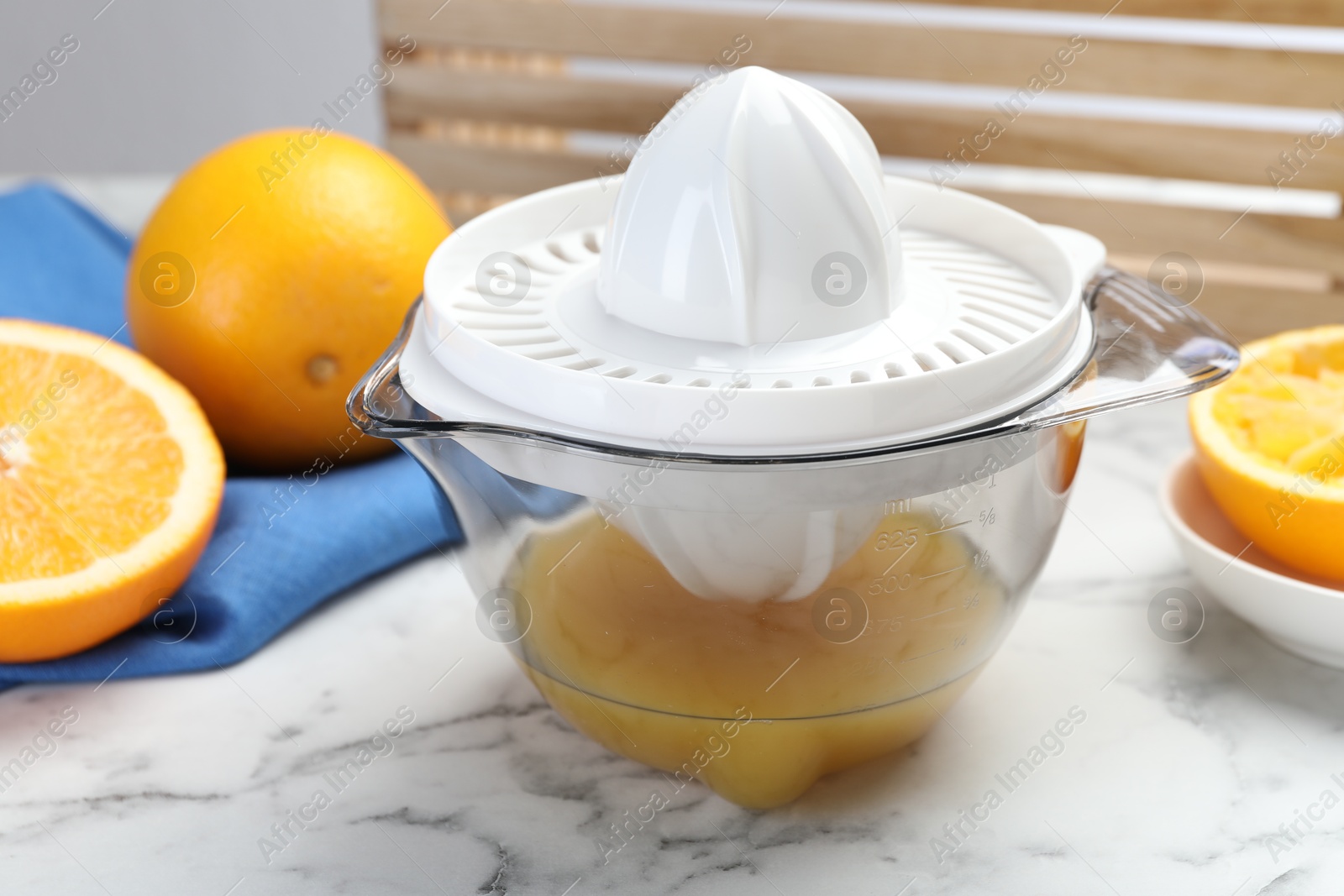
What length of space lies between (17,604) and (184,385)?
0.20 m

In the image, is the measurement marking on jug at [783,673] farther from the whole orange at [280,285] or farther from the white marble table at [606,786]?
the whole orange at [280,285]

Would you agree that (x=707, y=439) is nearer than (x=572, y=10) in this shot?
Yes

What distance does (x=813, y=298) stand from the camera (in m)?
0.48

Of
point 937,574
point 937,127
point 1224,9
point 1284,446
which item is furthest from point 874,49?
point 937,574

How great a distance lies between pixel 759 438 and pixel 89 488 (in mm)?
357

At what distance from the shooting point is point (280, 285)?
26.2 inches

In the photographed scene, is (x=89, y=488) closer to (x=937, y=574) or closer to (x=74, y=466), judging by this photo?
(x=74, y=466)

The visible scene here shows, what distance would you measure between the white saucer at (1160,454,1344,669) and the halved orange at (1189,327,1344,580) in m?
0.01

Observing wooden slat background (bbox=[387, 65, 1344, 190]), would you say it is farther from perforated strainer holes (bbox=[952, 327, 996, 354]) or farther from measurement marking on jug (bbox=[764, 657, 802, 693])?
measurement marking on jug (bbox=[764, 657, 802, 693])

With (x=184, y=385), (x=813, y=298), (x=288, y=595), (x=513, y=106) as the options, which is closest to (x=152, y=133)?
(x=513, y=106)

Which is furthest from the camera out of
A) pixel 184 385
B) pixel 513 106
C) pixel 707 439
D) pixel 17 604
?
pixel 513 106

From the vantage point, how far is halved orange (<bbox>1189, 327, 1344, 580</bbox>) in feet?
1.78

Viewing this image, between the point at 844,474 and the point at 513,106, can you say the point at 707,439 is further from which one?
the point at 513,106

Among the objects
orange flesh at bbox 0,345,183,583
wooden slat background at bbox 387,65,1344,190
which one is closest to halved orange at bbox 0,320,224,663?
orange flesh at bbox 0,345,183,583
